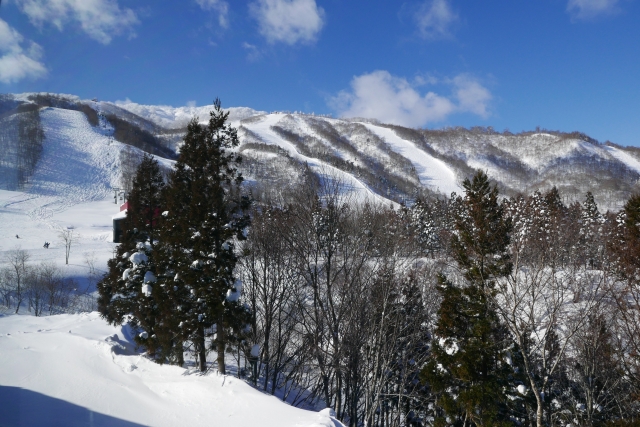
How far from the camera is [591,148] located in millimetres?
195750

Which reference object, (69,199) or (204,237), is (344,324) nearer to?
(204,237)

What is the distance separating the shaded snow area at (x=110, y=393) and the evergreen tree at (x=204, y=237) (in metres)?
1.67

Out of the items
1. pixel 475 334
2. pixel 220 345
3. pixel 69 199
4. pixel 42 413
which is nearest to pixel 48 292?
pixel 220 345

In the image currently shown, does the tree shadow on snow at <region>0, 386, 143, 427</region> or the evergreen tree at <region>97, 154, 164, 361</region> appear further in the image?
the evergreen tree at <region>97, 154, 164, 361</region>

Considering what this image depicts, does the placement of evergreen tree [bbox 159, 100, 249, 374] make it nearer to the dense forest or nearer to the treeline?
the dense forest

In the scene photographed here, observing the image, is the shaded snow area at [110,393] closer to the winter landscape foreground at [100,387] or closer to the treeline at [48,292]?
the winter landscape foreground at [100,387]

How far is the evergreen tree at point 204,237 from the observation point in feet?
39.5

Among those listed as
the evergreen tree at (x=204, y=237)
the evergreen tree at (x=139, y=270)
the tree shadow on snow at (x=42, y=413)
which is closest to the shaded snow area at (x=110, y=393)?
the tree shadow on snow at (x=42, y=413)

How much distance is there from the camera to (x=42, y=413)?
273 inches

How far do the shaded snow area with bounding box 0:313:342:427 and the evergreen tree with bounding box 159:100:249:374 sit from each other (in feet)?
5.48

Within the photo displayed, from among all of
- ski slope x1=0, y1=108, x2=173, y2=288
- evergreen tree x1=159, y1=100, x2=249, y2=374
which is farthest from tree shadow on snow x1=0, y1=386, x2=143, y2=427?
evergreen tree x1=159, y1=100, x2=249, y2=374

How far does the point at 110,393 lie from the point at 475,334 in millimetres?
10714

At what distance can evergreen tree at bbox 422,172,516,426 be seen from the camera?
11.8m

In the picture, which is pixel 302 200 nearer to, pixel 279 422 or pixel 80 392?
pixel 279 422
